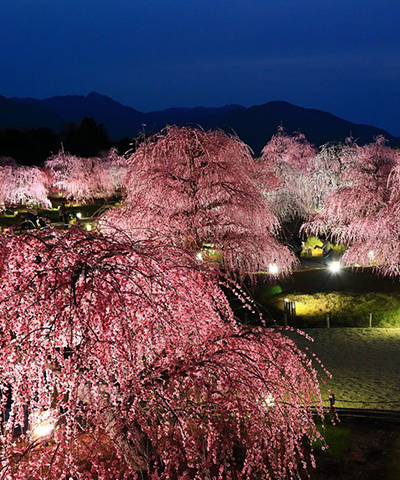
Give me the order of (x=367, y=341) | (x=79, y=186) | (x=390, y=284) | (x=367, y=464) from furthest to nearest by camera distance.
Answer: (x=79, y=186), (x=390, y=284), (x=367, y=341), (x=367, y=464)

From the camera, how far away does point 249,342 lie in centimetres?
671

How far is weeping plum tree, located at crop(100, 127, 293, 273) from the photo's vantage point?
14156 millimetres

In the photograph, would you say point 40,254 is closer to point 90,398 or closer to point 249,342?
point 90,398

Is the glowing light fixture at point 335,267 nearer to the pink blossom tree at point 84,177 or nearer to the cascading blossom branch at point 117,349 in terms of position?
the cascading blossom branch at point 117,349

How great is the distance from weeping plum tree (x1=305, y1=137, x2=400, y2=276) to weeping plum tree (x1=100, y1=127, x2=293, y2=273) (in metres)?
5.09

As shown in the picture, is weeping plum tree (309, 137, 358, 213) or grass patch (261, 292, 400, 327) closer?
grass patch (261, 292, 400, 327)

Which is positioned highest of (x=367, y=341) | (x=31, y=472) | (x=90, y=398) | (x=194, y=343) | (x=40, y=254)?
(x=40, y=254)

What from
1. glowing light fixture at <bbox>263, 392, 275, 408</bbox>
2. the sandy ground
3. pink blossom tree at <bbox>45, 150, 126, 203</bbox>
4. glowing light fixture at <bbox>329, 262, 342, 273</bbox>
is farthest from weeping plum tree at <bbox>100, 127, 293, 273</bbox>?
pink blossom tree at <bbox>45, 150, 126, 203</bbox>

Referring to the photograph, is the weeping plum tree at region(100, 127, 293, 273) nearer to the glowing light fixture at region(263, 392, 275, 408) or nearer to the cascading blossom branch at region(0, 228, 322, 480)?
the glowing light fixture at region(263, 392, 275, 408)

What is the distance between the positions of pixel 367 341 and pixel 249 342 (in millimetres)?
10415

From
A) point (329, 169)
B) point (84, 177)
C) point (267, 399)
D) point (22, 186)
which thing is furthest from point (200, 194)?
point (84, 177)

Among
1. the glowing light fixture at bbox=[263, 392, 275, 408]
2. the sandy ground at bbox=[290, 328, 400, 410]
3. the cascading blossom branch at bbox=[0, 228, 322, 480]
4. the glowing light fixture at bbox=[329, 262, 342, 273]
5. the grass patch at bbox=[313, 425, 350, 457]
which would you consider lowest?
the sandy ground at bbox=[290, 328, 400, 410]

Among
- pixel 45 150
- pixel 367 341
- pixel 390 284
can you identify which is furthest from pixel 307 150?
pixel 45 150

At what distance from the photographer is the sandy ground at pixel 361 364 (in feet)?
38.7
